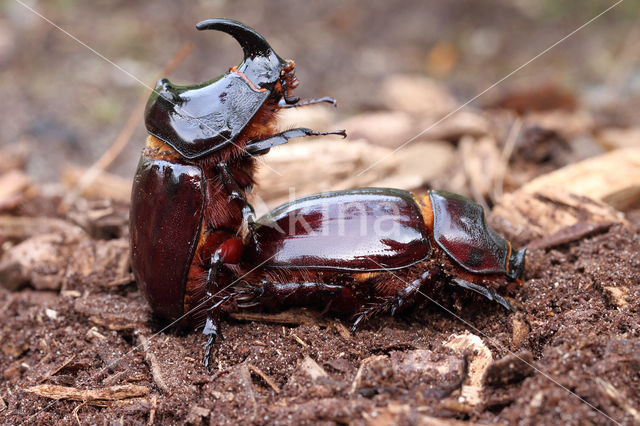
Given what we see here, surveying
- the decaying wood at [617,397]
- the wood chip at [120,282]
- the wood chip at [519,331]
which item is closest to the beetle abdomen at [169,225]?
the wood chip at [120,282]

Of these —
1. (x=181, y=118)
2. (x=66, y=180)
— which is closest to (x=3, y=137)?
(x=66, y=180)

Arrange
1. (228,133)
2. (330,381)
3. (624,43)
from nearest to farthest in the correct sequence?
(330,381) < (228,133) < (624,43)

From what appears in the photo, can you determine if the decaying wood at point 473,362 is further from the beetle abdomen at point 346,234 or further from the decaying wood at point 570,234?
the decaying wood at point 570,234

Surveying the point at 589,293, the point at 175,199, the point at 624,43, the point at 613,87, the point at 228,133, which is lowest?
the point at 589,293

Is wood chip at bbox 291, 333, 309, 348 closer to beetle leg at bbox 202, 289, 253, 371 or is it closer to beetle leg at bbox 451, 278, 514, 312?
beetle leg at bbox 202, 289, 253, 371

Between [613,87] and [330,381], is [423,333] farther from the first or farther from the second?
[613,87]

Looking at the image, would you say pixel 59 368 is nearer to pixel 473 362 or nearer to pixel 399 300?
Result: pixel 399 300

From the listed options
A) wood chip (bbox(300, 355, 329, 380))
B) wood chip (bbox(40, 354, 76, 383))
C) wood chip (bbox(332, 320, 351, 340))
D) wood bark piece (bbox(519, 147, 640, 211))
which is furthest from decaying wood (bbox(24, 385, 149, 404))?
wood bark piece (bbox(519, 147, 640, 211))

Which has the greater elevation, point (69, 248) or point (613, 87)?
point (613, 87)
